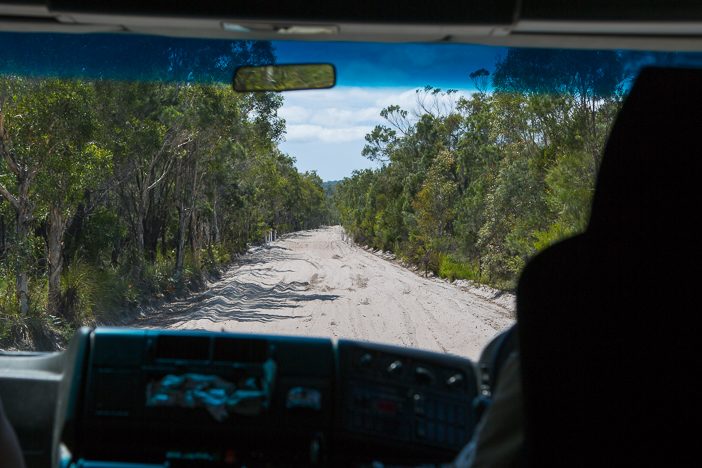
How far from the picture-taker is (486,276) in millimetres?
8258

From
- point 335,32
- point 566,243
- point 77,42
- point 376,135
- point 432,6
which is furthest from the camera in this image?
point 376,135

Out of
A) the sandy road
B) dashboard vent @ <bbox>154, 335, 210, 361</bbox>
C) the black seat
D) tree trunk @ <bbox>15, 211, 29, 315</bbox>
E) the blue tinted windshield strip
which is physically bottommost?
the sandy road

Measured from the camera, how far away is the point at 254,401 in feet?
11.4

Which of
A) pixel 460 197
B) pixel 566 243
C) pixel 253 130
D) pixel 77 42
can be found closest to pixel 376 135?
pixel 460 197

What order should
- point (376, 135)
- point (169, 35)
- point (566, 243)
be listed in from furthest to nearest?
point (376, 135), point (169, 35), point (566, 243)

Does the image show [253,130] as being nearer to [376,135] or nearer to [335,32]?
[376,135]

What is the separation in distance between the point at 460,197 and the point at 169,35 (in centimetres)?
469

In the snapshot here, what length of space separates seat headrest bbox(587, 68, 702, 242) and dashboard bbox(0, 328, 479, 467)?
1949mm

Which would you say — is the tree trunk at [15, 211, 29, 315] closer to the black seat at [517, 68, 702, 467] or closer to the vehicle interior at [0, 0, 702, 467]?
the vehicle interior at [0, 0, 702, 467]

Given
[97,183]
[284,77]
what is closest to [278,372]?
[284,77]

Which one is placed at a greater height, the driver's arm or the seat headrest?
the seat headrest

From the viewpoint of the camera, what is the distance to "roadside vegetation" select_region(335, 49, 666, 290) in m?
4.32

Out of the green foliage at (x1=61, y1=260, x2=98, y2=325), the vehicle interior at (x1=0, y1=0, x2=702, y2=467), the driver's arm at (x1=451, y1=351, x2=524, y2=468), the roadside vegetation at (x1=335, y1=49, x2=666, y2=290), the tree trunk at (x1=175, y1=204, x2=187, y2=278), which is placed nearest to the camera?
the driver's arm at (x1=451, y1=351, x2=524, y2=468)

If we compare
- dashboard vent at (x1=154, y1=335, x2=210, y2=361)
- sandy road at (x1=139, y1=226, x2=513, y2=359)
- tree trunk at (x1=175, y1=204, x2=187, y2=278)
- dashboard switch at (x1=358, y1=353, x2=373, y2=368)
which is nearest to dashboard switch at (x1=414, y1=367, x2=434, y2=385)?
dashboard switch at (x1=358, y1=353, x2=373, y2=368)
